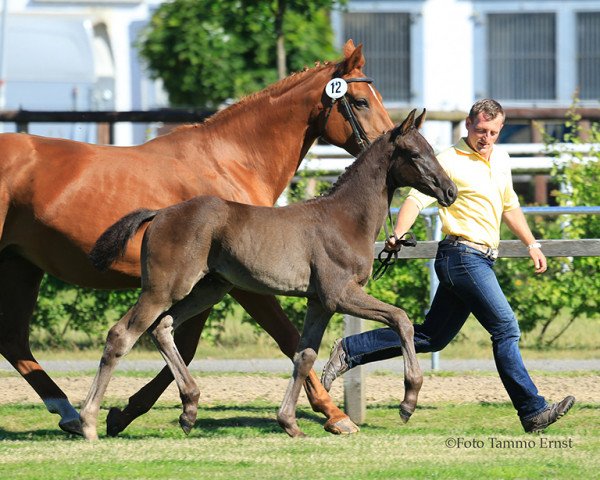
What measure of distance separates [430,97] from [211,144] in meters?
16.4

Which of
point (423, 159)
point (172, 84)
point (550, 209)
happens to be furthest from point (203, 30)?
point (423, 159)

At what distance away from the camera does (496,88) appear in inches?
963

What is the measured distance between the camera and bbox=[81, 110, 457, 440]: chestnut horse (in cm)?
656

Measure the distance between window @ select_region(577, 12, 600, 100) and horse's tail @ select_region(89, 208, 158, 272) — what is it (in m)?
18.7

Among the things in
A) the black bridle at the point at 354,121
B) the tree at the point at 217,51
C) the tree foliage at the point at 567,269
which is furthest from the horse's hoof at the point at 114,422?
the tree at the point at 217,51

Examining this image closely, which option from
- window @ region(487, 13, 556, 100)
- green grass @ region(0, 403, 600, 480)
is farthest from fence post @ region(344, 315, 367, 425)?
window @ region(487, 13, 556, 100)

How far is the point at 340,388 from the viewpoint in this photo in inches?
359

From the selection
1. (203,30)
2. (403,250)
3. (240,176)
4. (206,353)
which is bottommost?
(206,353)

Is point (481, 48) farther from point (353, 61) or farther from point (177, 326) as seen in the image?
point (177, 326)

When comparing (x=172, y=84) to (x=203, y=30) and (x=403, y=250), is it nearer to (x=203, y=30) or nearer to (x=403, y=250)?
(x=203, y=30)

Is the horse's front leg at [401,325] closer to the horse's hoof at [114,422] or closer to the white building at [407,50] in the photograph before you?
the horse's hoof at [114,422]

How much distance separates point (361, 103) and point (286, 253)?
132cm

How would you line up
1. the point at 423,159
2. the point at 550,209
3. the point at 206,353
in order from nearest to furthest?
the point at 423,159 → the point at 550,209 → the point at 206,353

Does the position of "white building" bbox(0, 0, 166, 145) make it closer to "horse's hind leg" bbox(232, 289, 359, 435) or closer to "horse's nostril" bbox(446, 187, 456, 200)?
"horse's hind leg" bbox(232, 289, 359, 435)
